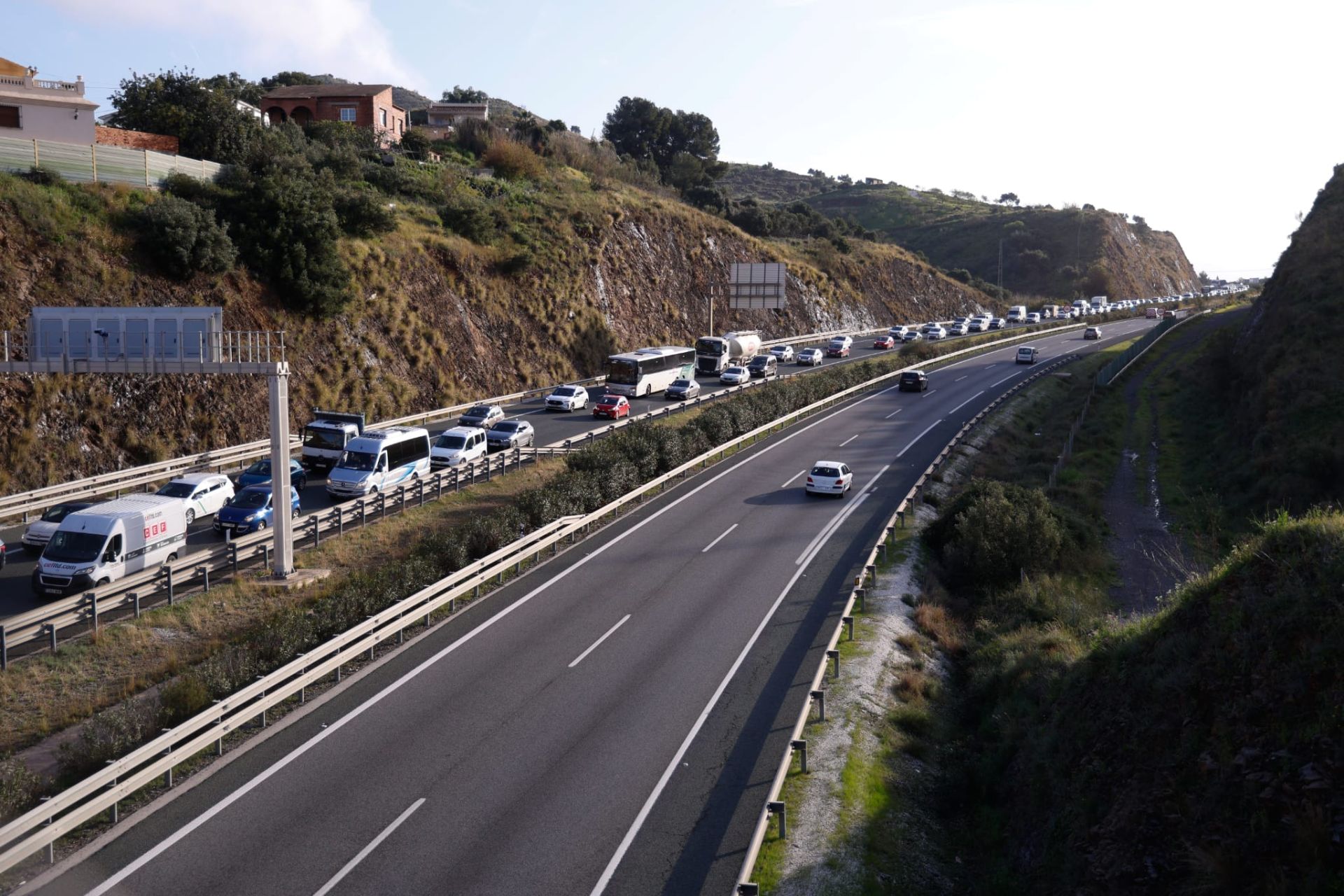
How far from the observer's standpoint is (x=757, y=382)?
66.2 metres

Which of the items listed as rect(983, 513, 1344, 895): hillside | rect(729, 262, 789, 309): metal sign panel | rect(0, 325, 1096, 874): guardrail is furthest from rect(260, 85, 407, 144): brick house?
rect(983, 513, 1344, 895): hillside

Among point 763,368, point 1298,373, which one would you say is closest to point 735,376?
point 763,368

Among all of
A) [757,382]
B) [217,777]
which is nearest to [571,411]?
[757,382]

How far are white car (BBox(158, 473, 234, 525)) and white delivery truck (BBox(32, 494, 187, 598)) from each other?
477 centimetres

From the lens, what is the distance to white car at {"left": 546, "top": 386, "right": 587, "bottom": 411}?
52.1 metres

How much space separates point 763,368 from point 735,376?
562cm

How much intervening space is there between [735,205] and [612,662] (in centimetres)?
10395

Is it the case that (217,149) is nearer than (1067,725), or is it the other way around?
(1067,725)

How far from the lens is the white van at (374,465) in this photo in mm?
33062

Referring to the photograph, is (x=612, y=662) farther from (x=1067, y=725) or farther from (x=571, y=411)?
(x=571, y=411)

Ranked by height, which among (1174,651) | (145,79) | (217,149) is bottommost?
(1174,651)

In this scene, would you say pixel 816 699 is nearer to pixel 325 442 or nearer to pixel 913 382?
pixel 325 442

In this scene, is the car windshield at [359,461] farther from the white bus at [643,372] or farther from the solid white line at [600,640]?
the white bus at [643,372]

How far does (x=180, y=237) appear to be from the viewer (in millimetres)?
41656
